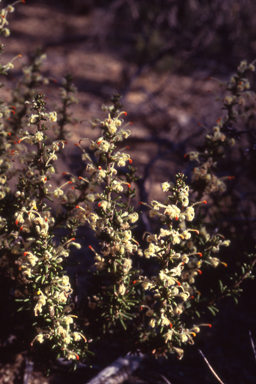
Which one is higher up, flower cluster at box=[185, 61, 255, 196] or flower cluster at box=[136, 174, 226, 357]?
flower cluster at box=[185, 61, 255, 196]

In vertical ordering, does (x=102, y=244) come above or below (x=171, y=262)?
above

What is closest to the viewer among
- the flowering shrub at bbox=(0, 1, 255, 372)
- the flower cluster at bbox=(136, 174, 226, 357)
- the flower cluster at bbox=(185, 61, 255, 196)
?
the flower cluster at bbox=(136, 174, 226, 357)

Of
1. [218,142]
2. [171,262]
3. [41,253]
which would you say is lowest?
[171,262]

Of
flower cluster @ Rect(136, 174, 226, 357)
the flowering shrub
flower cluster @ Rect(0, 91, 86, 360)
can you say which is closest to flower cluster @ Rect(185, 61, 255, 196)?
the flowering shrub

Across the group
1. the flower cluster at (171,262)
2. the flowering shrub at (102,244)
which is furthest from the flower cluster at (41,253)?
the flower cluster at (171,262)

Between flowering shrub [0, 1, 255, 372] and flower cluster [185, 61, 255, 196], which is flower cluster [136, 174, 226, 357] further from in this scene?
flower cluster [185, 61, 255, 196]

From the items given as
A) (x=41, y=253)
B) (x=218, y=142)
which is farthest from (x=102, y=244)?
(x=218, y=142)

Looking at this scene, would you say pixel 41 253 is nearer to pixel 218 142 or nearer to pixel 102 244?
pixel 102 244

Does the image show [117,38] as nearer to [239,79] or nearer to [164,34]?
[164,34]

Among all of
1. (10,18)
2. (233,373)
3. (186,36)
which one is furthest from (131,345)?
(10,18)

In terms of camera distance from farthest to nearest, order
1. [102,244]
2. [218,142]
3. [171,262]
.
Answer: [218,142] → [102,244] → [171,262]

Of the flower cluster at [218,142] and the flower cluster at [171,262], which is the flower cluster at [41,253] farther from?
the flower cluster at [218,142]

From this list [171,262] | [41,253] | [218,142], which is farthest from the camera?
[218,142]

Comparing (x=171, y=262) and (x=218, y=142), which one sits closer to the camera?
(x=171, y=262)
